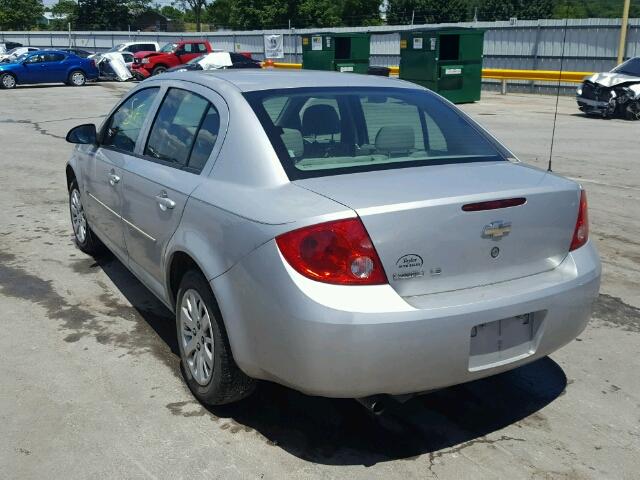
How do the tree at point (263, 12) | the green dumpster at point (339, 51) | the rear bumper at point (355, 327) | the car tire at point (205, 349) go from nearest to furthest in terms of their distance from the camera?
1. the rear bumper at point (355, 327)
2. the car tire at point (205, 349)
3. the green dumpster at point (339, 51)
4. the tree at point (263, 12)

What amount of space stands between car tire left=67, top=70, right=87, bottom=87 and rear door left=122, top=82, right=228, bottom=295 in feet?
91.9

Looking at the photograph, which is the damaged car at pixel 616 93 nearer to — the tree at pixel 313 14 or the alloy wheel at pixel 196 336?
the alloy wheel at pixel 196 336

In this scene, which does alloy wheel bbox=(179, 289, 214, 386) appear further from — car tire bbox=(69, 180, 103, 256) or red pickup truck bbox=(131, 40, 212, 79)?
red pickup truck bbox=(131, 40, 212, 79)

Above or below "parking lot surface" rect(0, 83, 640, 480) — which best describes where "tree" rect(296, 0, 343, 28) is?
above

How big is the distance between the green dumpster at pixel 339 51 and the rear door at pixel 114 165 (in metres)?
21.7

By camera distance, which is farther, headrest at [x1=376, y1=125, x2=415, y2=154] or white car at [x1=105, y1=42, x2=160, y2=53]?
white car at [x1=105, y1=42, x2=160, y2=53]

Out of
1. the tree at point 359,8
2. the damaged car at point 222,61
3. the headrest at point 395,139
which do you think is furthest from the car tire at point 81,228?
the tree at point 359,8

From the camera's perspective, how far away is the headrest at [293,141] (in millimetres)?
3527

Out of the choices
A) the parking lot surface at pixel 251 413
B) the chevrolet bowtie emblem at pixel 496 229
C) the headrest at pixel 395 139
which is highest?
the headrest at pixel 395 139

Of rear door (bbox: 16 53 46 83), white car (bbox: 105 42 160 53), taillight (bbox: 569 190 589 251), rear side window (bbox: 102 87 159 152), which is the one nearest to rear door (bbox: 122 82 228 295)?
rear side window (bbox: 102 87 159 152)

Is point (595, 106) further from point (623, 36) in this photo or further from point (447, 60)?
point (623, 36)

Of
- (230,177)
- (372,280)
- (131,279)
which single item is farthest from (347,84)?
(131,279)

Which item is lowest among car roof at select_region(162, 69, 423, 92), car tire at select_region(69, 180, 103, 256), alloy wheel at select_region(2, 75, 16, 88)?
alloy wheel at select_region(2, 75, 16, 88)

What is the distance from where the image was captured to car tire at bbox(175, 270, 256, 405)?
345cm
